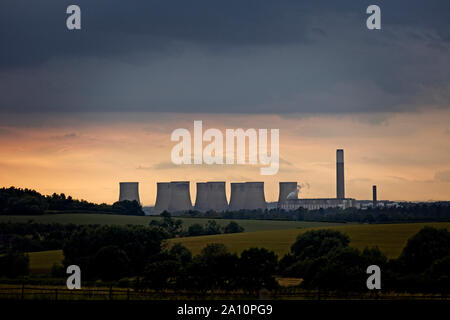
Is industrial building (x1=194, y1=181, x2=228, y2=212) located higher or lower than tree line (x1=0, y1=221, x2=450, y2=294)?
higher

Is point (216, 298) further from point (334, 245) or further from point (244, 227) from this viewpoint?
point (244, 227)

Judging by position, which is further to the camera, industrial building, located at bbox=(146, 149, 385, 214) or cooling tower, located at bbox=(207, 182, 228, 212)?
cooling tower, located at bbox=(207, 182, 228, 212)

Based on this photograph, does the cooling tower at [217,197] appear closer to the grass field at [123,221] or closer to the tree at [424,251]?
the grass field at [123,221]

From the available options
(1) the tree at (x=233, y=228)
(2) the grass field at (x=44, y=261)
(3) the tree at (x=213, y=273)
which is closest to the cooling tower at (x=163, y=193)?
(1) the tree at (x=233, y=228)

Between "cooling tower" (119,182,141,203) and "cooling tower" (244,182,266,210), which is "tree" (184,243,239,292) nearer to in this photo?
"cooling tower" (244,182,266,210)

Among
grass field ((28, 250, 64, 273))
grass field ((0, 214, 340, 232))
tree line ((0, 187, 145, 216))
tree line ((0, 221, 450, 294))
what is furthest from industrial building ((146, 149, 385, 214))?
tree line ((0, 221, 450, 294))

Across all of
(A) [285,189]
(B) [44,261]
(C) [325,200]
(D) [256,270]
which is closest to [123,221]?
(B) [44,261]
